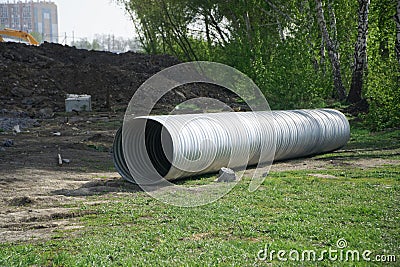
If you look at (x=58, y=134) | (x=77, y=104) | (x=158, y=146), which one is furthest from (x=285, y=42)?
(x=158, y=146)

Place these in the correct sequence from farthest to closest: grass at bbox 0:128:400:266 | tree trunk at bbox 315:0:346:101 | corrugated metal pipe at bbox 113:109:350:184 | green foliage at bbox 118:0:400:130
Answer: tree trunk at bbox 315:0:346:101, green foliage at bbox 118:0:400:130, corrugated metal pipe at bbox 113:109:350:184, grass at bbox 0:128:400:266

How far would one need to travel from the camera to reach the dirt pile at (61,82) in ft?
89.6

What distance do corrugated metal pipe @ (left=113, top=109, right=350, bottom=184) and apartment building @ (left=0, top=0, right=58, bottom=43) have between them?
145685 mm

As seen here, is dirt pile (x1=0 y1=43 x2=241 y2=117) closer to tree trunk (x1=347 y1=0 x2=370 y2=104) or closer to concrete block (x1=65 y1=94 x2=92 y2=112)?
concrete block (x1=65 y1=94 x2=92 y2=112)

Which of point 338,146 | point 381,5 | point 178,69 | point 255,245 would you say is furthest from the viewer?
point 178,69

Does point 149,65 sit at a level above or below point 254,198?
above

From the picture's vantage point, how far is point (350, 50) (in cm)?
2808

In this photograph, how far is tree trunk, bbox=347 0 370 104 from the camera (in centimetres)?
2241

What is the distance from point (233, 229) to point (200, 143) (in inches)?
140

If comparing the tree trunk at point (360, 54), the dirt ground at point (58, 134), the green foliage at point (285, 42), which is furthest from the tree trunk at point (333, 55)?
the dirt ground at point (58, 134)

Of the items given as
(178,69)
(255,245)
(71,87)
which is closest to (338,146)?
(255,245)

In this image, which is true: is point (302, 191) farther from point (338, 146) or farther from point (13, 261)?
point (338, 146)

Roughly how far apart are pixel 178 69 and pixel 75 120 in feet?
53.4

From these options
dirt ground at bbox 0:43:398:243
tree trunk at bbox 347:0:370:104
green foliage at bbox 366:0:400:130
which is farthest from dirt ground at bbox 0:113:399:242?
tree trunk at bbox 347:0:370:104
